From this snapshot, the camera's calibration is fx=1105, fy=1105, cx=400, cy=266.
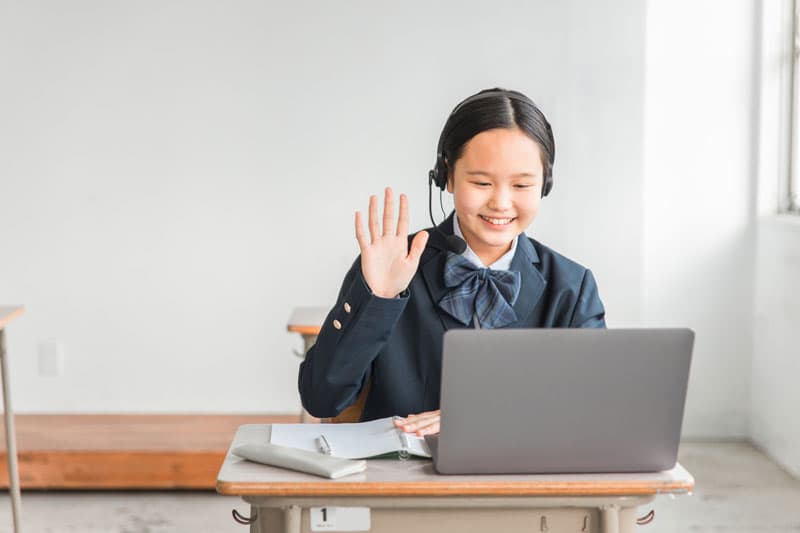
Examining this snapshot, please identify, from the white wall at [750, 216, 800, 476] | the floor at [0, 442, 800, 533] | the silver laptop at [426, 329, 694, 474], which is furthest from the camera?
the white wall at [750, 216, 800, 476]

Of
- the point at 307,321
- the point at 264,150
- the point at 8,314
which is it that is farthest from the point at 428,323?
the point at 264,150

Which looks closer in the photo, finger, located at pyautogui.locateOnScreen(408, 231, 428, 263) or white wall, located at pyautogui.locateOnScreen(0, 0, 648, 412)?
finger, located at pyautogui.locateOnScreen(408, 231, 428, 263)

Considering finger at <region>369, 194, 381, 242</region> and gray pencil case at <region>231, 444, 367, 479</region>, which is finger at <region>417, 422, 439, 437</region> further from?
finger at <region>369, 194, 381, 242</region>

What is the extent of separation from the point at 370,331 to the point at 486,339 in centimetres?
40

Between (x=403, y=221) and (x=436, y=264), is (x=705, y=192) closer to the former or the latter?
(x=436, y=264)

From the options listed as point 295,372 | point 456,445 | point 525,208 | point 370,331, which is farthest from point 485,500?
point 295,372

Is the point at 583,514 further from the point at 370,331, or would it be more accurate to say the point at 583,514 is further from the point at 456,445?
the point at 370,331

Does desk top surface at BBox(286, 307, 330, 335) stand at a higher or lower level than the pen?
lower

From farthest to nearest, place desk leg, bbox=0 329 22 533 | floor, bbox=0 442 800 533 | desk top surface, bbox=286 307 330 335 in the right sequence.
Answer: floor, bbox=0 442 800 533 < desk top surface, bbox=286 307 330 335 < desk leg, bbox=0 329 22 533

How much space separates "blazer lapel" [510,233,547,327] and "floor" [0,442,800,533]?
1905mm

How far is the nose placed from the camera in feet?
5.77

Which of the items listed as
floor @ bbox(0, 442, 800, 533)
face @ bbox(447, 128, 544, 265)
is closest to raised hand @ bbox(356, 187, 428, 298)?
face @ bbox(447, 128, 544, 265)

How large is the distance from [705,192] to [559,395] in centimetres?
346

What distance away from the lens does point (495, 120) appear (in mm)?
1777
